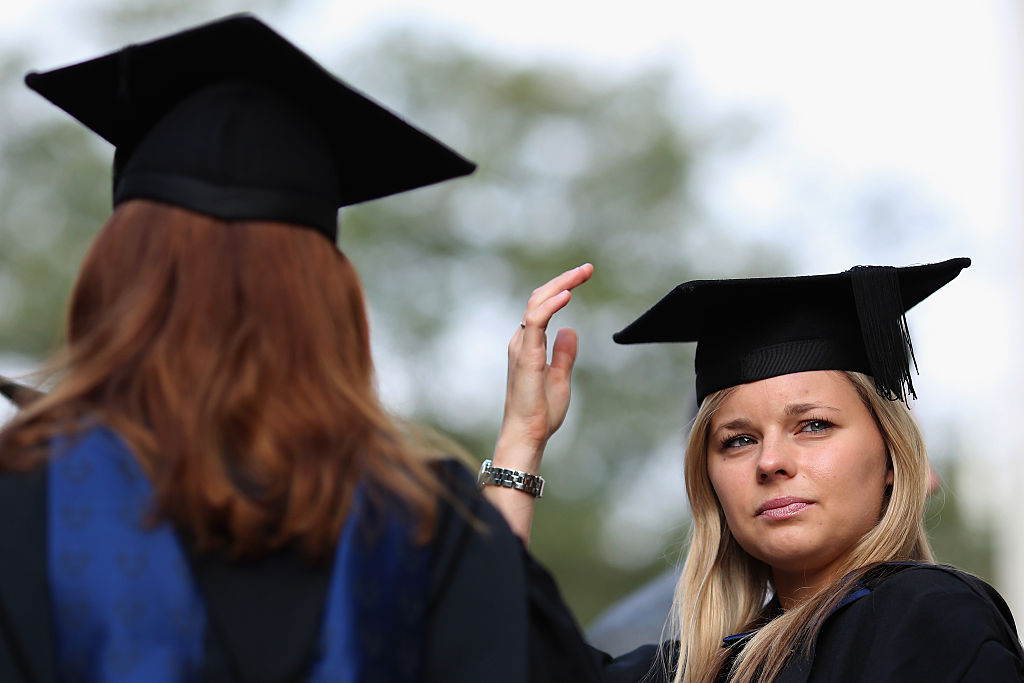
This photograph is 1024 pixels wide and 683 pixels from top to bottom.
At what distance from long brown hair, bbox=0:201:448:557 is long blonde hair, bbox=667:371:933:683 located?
139 cm

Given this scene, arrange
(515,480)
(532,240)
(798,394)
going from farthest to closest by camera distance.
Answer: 1. (532,240)
2. (798,394)
3. (515,480)

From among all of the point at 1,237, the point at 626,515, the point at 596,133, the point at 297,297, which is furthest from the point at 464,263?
the point at 297,297

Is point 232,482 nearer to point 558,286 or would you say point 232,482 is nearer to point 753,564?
point 558,286

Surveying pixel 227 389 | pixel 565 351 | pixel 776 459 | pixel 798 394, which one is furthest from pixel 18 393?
pixel 798 394

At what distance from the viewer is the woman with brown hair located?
1.80 metres

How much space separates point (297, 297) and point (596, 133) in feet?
62.0

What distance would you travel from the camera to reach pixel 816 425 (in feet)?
10.4

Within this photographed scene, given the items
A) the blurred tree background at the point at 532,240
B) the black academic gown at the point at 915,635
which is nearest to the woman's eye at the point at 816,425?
the black academic gown at the point at 915,635

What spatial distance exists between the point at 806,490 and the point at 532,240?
16.6 m

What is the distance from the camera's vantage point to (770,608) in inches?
133

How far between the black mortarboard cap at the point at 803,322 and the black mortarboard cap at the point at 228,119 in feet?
4.09

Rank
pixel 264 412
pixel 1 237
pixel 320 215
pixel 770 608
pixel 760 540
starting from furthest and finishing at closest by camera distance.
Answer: pixel 1 237, pixel 770 608, pixel 760 540, pixel 320 215, pixel 264 412

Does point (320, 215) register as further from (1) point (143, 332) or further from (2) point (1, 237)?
(2) point (1, 237)

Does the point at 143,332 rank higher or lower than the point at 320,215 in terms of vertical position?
lower
